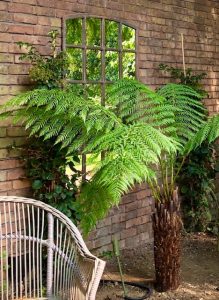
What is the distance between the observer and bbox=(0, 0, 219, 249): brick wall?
379 centimetres

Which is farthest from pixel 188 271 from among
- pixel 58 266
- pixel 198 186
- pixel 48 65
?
pixel 48 65

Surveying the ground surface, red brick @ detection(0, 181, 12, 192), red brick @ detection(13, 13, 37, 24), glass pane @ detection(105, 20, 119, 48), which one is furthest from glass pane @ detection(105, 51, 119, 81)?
the ground surface

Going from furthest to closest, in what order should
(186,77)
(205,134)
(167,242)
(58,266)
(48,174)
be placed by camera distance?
(186,77)
(48,174)
(167,242)
(205,134)
(58,266)

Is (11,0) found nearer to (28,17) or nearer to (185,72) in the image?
(28,17)

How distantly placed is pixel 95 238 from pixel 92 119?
1629 mm

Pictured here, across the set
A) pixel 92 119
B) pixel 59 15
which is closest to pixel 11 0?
pixel 59 15

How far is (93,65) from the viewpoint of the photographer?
449cm

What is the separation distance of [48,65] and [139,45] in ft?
4.33

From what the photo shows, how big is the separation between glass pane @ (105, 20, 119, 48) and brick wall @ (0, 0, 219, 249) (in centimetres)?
7

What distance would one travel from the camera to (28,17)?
3.89 metres

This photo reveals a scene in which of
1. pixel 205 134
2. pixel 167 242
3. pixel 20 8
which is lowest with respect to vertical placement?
pixel 167 242

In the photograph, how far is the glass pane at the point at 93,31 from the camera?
174 inches

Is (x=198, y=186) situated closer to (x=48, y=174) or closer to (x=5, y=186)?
(x=48, y=174)

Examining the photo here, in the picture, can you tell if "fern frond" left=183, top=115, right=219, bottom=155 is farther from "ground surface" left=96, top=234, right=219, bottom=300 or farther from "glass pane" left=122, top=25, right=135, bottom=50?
"glass pane" left=122, top=25, right=135, bottom=50
